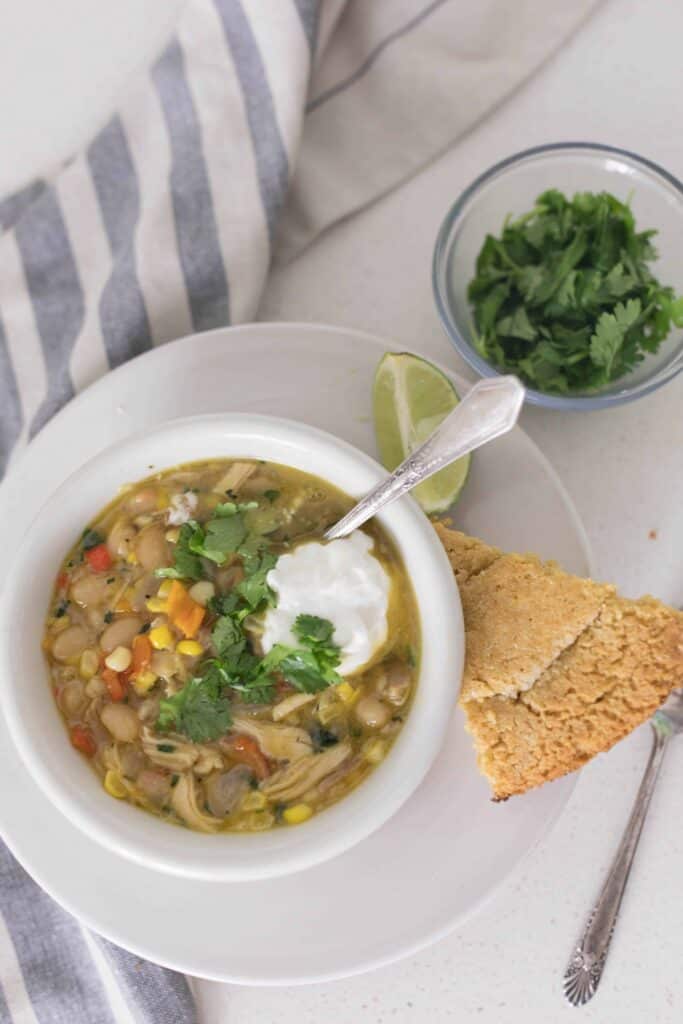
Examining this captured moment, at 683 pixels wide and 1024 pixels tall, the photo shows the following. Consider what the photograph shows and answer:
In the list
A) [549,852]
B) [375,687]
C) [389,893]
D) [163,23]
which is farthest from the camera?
[163,23]

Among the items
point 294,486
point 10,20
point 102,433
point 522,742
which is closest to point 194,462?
point 294,486

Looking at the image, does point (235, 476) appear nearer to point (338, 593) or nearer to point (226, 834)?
point (338, 593)

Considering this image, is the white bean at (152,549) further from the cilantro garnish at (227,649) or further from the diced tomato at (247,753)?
the diced tomato at (247,753)

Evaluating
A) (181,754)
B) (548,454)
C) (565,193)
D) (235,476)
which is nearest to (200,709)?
(181,754)

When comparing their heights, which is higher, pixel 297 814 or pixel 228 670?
pixel 228 670

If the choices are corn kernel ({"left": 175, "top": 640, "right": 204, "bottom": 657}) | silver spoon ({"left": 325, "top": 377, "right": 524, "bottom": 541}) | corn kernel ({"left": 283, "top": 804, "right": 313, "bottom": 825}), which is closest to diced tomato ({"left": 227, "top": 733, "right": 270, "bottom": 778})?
corn kernel ({"left": 283, "top": 804, "right": 313, "bottom": 825})

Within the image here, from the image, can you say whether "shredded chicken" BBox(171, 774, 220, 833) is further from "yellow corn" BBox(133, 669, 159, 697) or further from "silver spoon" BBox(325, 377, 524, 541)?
"silver spoon" BBox(325, 377, 524, 541)

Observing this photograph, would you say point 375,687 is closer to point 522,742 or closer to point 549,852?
point 522,742

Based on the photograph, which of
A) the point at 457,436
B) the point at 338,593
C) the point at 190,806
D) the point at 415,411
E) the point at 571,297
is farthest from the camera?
the point at 571,297
